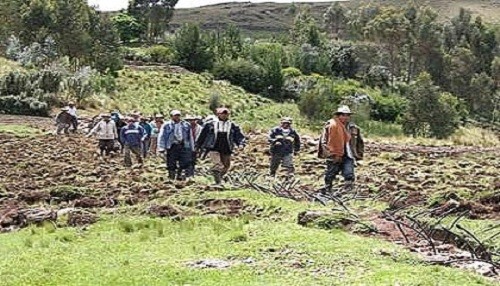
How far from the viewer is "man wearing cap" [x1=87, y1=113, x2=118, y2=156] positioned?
90.6 feet

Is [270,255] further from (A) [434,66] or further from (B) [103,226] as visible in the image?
(A) [434,66]

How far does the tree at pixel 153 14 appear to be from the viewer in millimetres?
119438

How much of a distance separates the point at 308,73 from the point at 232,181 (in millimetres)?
74896

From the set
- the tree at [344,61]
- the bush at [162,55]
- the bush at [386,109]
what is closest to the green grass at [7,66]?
the bush at [162,55]

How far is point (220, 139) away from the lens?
18844 mm

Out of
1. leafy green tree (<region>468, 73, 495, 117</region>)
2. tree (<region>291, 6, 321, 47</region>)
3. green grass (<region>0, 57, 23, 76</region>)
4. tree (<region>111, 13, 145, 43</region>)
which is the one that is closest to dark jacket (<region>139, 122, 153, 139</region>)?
green grass (<region>0, 57, 23, 76</region>)

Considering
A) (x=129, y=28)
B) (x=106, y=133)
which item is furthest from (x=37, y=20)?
(x=129, y=28)

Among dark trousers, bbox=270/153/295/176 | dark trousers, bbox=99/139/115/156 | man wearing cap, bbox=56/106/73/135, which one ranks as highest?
dark trousers, bbox=270/153/295/176

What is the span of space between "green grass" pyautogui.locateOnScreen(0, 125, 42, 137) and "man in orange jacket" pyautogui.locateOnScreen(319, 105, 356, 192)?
73.4ft

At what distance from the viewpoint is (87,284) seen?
388 inches

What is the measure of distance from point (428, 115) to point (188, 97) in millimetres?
18251

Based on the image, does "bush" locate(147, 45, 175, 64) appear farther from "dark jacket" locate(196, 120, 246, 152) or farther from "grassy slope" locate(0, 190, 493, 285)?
"grassy slope" locate(0, 190, 493, 285)

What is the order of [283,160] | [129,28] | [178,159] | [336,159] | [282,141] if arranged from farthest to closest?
[129,28]
[283,160]
[282,141]
[178,159]
[336,159]

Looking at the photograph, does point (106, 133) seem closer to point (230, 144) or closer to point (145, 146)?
point (145, 146)
